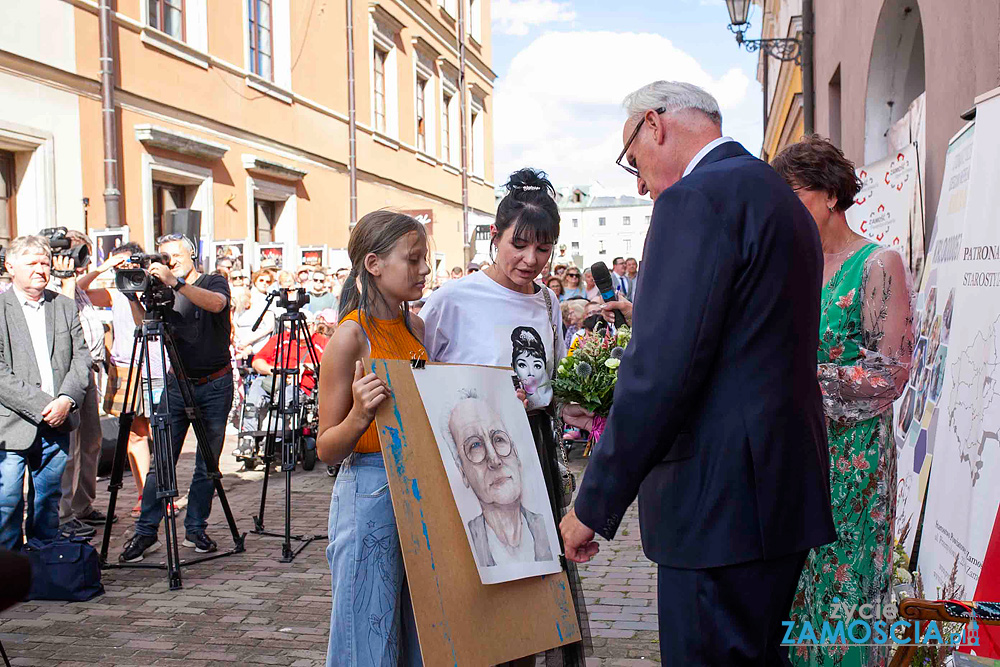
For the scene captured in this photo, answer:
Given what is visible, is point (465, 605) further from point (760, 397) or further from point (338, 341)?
point (760, 397)

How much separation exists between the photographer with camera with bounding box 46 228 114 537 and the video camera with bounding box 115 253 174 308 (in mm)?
1401

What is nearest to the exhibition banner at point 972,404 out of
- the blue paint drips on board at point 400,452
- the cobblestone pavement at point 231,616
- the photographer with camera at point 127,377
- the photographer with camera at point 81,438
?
the cobblestone pavement at point 231,616

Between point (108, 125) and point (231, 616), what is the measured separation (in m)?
9.58

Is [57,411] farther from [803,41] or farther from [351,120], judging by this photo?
[351,120]

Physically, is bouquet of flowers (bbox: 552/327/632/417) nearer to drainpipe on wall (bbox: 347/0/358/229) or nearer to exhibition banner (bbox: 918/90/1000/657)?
exhibition banner (bbox: 918/90/1000/657)

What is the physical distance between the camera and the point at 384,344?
281cm

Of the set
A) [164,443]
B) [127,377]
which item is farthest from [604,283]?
[127,377]

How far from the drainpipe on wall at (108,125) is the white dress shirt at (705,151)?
1176 centimetres

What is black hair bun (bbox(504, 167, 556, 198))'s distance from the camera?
3.30m

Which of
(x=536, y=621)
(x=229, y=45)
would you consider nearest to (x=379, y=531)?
(x=536, y=621)

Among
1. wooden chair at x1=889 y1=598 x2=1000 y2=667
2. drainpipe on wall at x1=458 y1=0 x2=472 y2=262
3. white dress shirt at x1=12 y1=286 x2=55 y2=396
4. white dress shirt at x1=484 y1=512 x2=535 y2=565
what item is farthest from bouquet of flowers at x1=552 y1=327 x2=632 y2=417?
drainpipe on wall at x1=458 y1=0 x2=472 y2=262

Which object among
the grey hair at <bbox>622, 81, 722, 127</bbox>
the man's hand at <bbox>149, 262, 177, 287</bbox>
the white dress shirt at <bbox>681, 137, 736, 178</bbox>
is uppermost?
the grey hair at <bbox>622, 81, 722, 127</bbox>

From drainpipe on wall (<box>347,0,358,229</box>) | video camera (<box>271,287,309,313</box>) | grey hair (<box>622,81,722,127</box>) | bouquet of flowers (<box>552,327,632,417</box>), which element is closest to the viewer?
grey hair (<box>622,81,722,127</box>)

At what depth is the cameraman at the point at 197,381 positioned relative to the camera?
593cm
